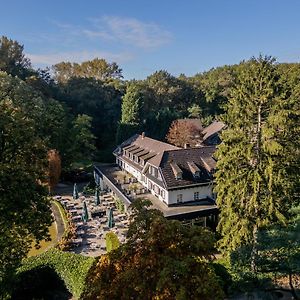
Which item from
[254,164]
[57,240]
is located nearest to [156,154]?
[57,240]

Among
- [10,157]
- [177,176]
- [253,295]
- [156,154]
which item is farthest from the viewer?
[156,154]

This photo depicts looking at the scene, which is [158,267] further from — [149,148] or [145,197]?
[149,148]

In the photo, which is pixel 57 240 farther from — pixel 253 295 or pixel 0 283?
pixel 253 295

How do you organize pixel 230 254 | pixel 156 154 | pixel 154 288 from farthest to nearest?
pixel 156 154 → pixel 230 254 → pixel 154 288

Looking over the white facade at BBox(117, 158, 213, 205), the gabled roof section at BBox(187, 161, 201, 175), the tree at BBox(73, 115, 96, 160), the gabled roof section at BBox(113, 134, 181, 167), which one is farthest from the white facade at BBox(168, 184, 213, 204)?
the tree at BBox(73, 115, 96, 160)

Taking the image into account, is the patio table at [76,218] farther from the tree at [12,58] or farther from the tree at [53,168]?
the tree at [12,58]

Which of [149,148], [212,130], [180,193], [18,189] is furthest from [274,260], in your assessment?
[212,130]

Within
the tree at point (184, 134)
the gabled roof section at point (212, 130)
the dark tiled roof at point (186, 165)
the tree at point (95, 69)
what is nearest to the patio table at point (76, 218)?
the dark tiled roof at point (186, 165)
